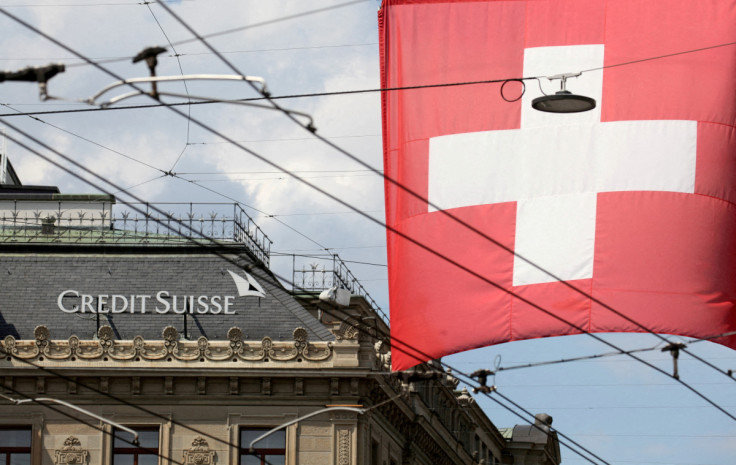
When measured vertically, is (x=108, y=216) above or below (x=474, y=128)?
above

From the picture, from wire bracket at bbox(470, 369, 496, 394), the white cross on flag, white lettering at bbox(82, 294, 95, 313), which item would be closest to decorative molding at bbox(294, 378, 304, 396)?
white lettering at bbox(82, 294, 95, 313)

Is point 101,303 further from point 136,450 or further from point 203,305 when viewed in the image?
point 136,450

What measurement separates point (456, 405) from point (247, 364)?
1043 inches

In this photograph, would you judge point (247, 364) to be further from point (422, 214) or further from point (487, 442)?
point (487, 442)

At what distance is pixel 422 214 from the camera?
30969 millimetres

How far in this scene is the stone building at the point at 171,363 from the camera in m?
56.5

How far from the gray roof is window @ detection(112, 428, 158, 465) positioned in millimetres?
3308

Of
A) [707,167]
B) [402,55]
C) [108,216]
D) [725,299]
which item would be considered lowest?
[725,299]

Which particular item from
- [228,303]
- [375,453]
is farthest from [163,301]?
[375,453]

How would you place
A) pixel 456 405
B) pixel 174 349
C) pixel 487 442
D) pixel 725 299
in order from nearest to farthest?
pixel 725 299 → pixel 174 349 → pixel 456 405 → pixel 487 442

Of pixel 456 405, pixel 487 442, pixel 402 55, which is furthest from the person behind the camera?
pixel 487 442

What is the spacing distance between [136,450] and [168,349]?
10.4 ft

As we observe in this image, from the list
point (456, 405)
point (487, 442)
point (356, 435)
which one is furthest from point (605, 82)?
point (487, 442)

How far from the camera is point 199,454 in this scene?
5641 centimetres
